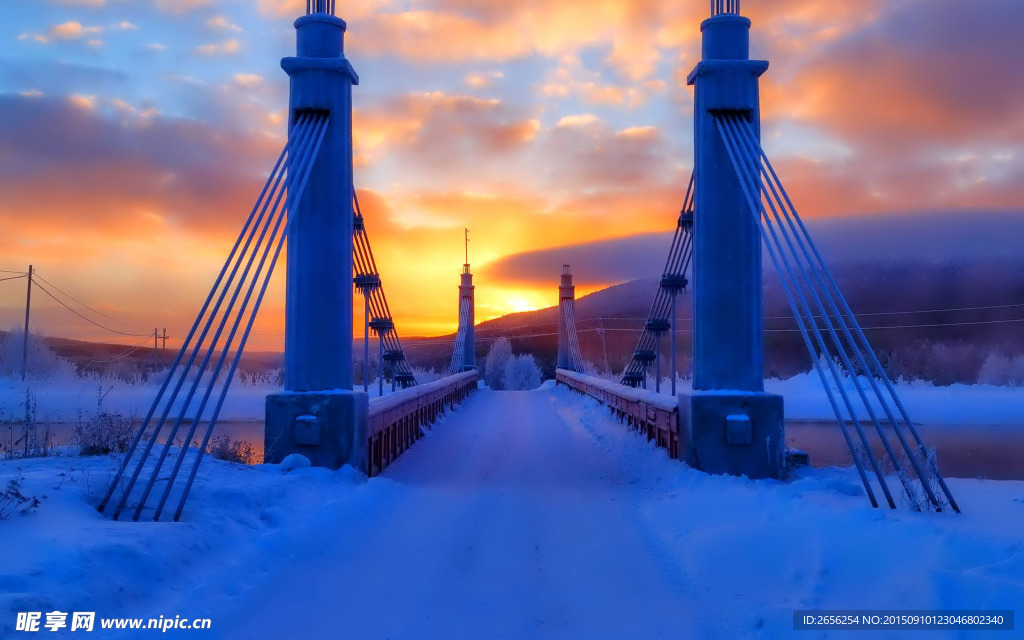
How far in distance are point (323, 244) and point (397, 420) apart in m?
3.80

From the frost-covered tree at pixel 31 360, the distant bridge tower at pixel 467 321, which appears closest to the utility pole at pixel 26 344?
the frost-covered tree at pixel 31 360

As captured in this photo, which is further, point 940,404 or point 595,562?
point 940,404

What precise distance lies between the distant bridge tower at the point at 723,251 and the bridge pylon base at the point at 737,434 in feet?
0.08

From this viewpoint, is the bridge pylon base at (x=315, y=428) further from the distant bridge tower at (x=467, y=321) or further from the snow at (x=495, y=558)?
the distant bridge tower at (x=467, y=321)

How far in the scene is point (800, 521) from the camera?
6.00 m

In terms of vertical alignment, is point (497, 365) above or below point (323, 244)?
below

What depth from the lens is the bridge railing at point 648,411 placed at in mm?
10438

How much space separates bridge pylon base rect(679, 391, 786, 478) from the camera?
9133 millimetres

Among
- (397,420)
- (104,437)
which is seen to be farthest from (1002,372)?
(104,437)

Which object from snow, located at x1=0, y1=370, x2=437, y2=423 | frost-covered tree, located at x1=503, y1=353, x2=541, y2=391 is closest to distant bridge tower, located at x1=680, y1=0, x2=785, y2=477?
snow, located at x1=0, y1=370, x2=437, y2=423

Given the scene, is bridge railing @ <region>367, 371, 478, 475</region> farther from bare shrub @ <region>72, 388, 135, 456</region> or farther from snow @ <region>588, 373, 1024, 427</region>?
snow @ <region>588, 373, 1024, 427</region>

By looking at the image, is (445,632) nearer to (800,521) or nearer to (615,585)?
(615,585)

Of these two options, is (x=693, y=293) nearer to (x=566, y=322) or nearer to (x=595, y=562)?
(x=595, y=562)

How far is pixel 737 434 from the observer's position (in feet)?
29.9
